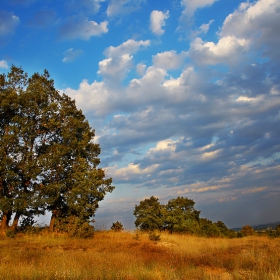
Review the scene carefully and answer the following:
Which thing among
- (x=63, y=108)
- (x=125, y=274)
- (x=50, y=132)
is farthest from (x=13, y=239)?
(x=125, y=274)

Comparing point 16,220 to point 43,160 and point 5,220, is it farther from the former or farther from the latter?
point 43,160

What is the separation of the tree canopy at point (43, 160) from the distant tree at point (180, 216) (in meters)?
11.6

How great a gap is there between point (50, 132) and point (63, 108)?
8.35 ft

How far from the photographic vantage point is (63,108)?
25922mm

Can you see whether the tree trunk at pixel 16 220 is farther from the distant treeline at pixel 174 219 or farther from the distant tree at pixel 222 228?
the distant tree at pixel 222 228

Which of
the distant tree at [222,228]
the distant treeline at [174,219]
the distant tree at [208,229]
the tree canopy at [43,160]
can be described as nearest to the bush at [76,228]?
the tree canopy at [43,160]

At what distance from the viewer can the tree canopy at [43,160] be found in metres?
22.2

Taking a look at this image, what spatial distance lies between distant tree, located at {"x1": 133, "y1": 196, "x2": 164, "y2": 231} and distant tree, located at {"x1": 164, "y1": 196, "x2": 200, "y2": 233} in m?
0.84

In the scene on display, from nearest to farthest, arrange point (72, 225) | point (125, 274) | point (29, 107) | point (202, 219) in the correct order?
point (125, 274) → point (72, 225) → point (29, 107) → point (202, 219)

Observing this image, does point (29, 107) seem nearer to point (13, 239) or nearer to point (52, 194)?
point (52, 194)

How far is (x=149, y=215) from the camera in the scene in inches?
1268

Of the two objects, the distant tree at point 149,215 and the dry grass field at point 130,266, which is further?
Result: the distant tree at point 149,215

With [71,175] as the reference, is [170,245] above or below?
below

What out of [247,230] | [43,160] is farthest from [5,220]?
[247,230]
